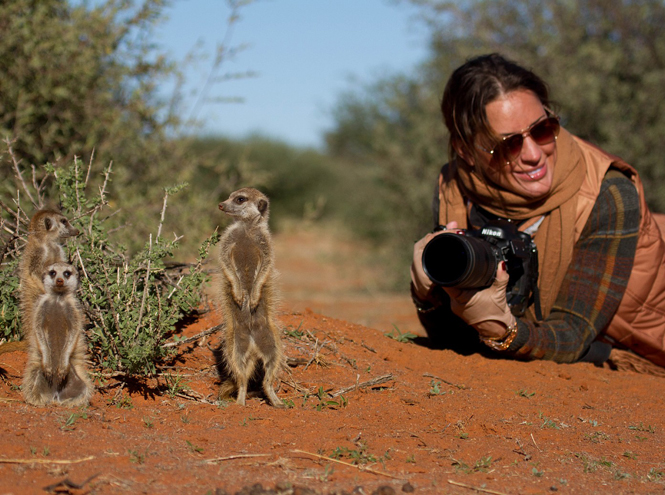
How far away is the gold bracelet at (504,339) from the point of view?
4.17 m

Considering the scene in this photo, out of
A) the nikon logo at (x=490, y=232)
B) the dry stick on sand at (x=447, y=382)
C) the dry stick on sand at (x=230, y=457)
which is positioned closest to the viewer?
the dry stick on sand at (x=230, y=457)

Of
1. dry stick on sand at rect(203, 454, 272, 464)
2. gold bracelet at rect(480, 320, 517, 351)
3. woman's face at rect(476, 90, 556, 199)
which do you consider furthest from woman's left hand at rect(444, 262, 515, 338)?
dry stick on sand at rect(203, 454, 272, 464)

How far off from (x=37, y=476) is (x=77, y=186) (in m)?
1.69

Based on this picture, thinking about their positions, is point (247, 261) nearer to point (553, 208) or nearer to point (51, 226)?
point (51, 226)

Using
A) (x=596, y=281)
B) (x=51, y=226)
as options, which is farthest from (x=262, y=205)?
(x=596, y=281)

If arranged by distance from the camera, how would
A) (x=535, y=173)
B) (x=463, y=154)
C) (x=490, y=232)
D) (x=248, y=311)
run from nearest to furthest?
(x=248, y=311) < (x=490, y=232) < (x=535, y=173) < (x=463, y=154)

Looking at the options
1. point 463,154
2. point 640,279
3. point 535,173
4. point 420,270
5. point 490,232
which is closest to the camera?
point 490,232

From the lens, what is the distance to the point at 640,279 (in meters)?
4.53

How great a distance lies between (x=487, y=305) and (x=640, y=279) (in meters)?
1.27

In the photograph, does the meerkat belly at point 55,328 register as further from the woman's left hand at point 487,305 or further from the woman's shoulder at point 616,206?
the woman's shoulder at point 616,206

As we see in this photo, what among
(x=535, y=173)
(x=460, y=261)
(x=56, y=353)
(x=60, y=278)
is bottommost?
(x=56, y=353)

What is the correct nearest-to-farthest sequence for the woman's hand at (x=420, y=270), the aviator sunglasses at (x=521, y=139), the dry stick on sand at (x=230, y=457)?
1. the dry stick on sand at (x=230, y=457)
2. the woman's hand at (x=420, y=270)
3. the aviator sunglasses at (x=521, y=139)

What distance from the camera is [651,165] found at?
428 inches

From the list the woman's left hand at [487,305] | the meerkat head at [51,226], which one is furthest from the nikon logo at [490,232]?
the meerkat head at [51,226]
